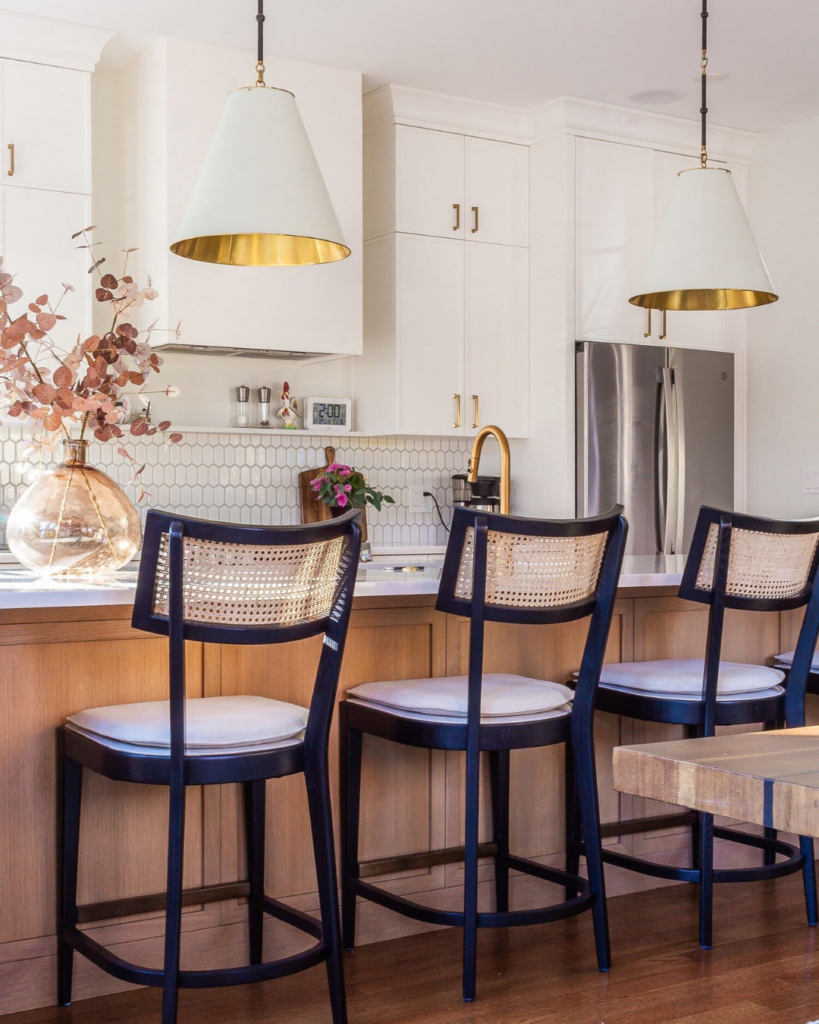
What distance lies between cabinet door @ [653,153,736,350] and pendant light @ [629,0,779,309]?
2.17 m

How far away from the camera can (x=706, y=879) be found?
2652mm

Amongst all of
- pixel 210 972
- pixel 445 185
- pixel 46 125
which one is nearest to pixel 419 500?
pixel 445 185

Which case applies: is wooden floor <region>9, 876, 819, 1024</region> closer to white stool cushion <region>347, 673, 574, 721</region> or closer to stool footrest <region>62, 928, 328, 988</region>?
stool footrest <region>62, 928, 328, 988</region>

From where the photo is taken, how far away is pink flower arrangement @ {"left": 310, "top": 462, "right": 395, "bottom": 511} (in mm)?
4648

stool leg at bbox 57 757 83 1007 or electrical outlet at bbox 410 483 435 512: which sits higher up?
electrical outlet at bbox 410 483 435 512

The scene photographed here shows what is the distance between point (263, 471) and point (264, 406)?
0.27 meters

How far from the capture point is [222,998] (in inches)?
92.8

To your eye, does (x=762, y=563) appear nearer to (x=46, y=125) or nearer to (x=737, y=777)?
(x=737, y=777)

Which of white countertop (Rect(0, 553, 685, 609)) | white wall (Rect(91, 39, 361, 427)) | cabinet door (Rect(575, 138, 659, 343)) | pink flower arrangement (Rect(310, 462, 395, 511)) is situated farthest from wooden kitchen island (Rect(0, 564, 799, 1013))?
cabinet door (Rect(575, 138, 659, 343))

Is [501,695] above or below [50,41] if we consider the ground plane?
below

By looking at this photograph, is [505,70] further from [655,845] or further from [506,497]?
[655,845]

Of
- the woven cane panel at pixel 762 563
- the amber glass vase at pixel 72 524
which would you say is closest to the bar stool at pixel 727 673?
Result: the woven cane panel at pixel 762 563

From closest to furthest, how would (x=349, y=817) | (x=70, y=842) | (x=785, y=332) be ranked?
(x=70, y=842)
(x=349, y=817)
(x=785, y=332)

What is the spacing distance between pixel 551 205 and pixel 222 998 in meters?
3.67
